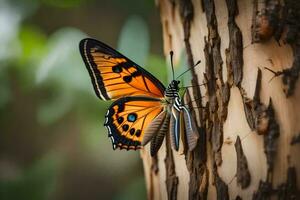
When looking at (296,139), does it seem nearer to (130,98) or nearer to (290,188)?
(290,188)

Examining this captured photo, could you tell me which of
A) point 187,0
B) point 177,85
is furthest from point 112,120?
point 187,0

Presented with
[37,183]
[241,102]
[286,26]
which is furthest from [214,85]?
[37,183]

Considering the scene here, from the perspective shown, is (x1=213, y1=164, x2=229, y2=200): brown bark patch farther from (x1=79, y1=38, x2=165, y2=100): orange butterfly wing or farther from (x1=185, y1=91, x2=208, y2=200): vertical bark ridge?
(x1=79, y1=38, x2=165, y2=100): orange butterfly wing

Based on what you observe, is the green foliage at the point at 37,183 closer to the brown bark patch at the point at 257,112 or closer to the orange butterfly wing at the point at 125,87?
the orange butterfly wing at the point at 125,87

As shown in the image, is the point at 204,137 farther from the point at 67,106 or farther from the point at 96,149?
the point at 96,149

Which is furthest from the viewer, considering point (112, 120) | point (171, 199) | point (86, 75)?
point (86, 75)

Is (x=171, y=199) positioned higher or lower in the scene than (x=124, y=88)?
lower

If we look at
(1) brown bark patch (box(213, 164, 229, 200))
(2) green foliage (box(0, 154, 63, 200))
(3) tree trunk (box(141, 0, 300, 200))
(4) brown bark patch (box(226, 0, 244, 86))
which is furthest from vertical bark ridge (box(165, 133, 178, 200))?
(2) green foliage (box(0, 154, 63, 200))

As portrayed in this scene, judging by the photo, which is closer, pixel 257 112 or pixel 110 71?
pixel 257 112
